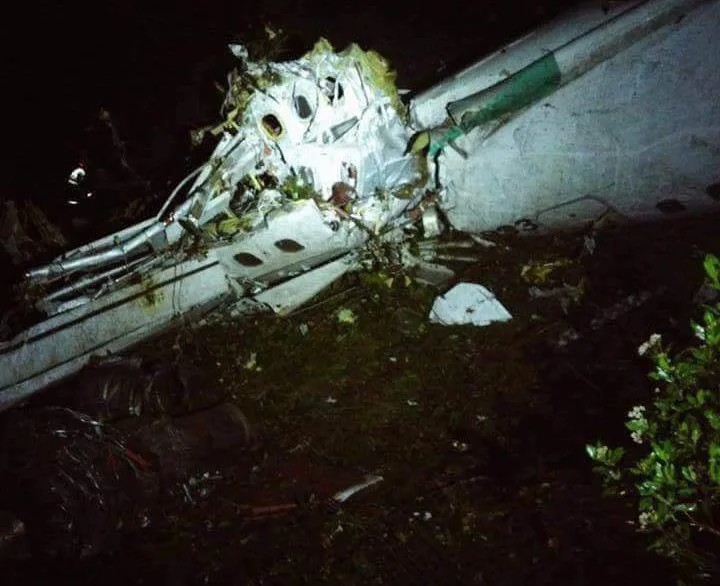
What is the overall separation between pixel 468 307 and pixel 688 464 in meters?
1.99

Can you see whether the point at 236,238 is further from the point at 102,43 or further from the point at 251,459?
the point at 102,43

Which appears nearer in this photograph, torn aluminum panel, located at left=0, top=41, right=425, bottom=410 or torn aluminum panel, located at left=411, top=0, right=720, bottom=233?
torn aluminum panel, located at left=411, top=0, right=720, bottom=233

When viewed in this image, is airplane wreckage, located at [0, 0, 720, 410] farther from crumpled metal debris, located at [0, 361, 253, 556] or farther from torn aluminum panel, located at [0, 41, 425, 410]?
crumpled metal debris, located at [0, 361, 253, 556]

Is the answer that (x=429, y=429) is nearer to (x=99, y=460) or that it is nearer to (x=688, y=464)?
(x=688, y=464)

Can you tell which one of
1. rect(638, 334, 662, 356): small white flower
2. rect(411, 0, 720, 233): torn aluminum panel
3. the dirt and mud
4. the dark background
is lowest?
the dirt and mud

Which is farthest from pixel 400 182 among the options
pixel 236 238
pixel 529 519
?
pixel 529 519

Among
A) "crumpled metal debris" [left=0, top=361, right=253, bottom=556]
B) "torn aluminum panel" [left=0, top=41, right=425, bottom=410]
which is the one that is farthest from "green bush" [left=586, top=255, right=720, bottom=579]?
"torn aluminum panel" [left=0, top=41, right=425, bottom=410]

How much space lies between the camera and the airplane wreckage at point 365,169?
12.6 feet

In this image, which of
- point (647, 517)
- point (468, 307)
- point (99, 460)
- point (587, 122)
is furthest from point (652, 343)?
point (99, 460)

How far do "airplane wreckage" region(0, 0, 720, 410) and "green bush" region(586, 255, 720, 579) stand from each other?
6.52ft

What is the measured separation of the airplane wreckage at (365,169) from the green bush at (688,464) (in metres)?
1.99

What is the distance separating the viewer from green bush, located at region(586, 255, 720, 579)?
7.04 feet

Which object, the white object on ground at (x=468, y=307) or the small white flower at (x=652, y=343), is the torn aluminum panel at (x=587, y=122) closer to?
the white object on ground at (x=468, y=307)

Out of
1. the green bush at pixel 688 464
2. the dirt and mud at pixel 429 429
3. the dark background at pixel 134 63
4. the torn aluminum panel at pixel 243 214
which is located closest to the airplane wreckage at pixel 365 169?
the torn aluminum panel at pixel 243 214
